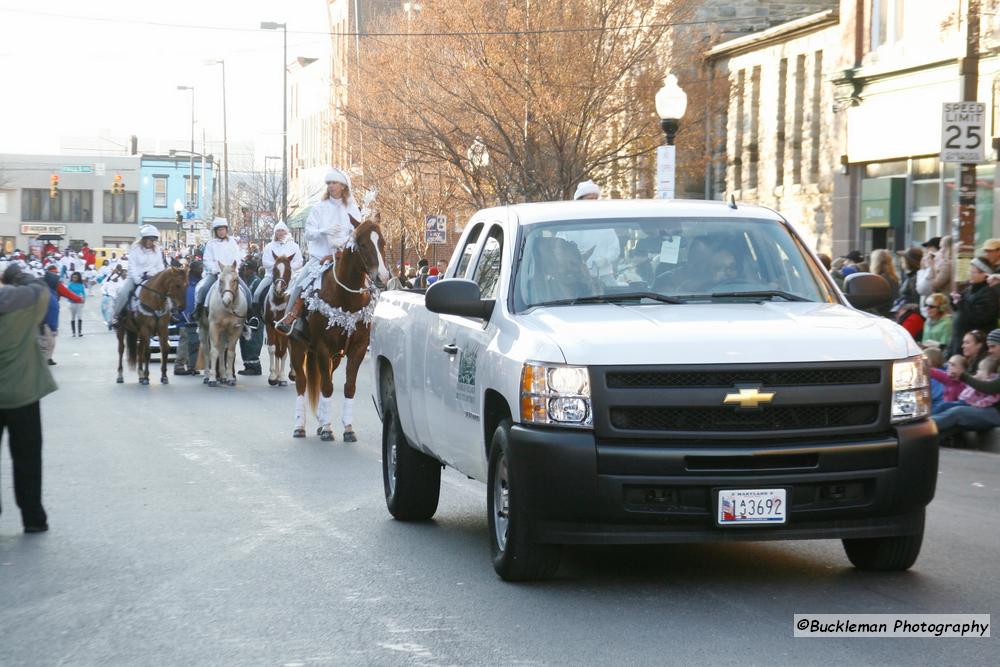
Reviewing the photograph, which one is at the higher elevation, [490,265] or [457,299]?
[490,265]

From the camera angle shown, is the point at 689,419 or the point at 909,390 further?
the point at 909,390

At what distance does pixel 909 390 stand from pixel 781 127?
31.8 m

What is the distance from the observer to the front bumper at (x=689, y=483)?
7738 mm

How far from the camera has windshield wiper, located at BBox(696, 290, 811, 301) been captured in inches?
351

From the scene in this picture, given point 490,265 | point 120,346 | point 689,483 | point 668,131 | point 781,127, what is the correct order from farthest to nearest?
point 781,127
point 120,346
point 668,131
point 490,265
point 689,483

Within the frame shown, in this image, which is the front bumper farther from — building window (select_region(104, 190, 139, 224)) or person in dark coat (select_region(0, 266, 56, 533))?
building window (select_region(104, 190, 139, 224))

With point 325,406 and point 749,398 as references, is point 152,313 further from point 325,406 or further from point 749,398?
point 749,398

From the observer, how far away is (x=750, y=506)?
7738 mm

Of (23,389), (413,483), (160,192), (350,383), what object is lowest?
(413,483)

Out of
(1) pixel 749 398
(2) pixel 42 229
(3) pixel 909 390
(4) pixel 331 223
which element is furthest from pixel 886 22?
(2) pixel 42 229

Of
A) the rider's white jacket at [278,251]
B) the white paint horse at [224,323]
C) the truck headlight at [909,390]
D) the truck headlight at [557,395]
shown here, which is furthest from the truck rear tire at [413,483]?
the white paint horse at [224,323]

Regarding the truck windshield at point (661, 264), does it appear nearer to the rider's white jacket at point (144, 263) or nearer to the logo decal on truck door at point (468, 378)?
the logo decal on truck door at point (468, 378)

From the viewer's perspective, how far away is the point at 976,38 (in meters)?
19.0

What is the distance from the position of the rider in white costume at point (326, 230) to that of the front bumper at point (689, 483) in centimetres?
955
